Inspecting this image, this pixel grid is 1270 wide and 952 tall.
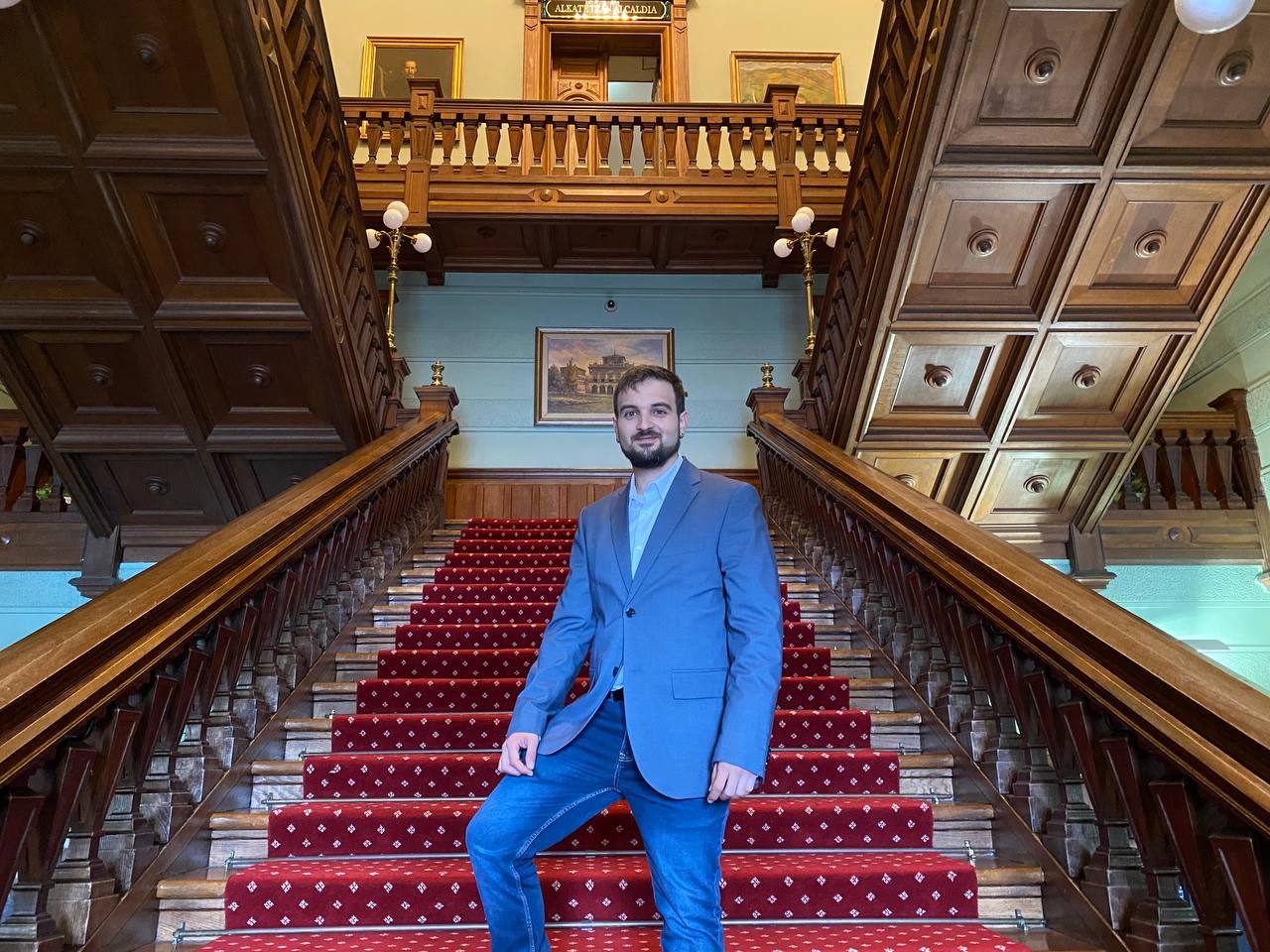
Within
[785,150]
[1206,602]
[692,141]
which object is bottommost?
[1206,602]

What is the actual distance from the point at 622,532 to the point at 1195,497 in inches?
241

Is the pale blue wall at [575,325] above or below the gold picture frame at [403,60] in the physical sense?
below

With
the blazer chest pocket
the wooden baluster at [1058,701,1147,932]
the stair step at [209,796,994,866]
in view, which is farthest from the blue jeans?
the wooden baluster at [1058,701,1147,932]

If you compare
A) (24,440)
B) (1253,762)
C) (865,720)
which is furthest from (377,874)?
(24,440)

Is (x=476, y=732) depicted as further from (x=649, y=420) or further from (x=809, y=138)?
(x=809, y=138)

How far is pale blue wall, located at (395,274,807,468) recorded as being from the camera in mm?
7680

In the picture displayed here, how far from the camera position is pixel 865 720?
9.98 feet

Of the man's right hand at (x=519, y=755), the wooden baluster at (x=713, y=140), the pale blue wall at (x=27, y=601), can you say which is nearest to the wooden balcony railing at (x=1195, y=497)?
the wooden baluster at (x=713, y=140)

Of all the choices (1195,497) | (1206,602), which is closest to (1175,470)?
(1195,497)

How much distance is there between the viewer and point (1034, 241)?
4922mm

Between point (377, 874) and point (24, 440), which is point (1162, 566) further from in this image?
point (24, 440)

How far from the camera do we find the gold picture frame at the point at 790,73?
29.2 ft

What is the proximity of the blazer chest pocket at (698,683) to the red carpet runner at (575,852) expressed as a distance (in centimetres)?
74

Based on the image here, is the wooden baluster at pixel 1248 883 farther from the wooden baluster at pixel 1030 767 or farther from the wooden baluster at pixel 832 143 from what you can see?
the wooden baluster at pixel 832 143
